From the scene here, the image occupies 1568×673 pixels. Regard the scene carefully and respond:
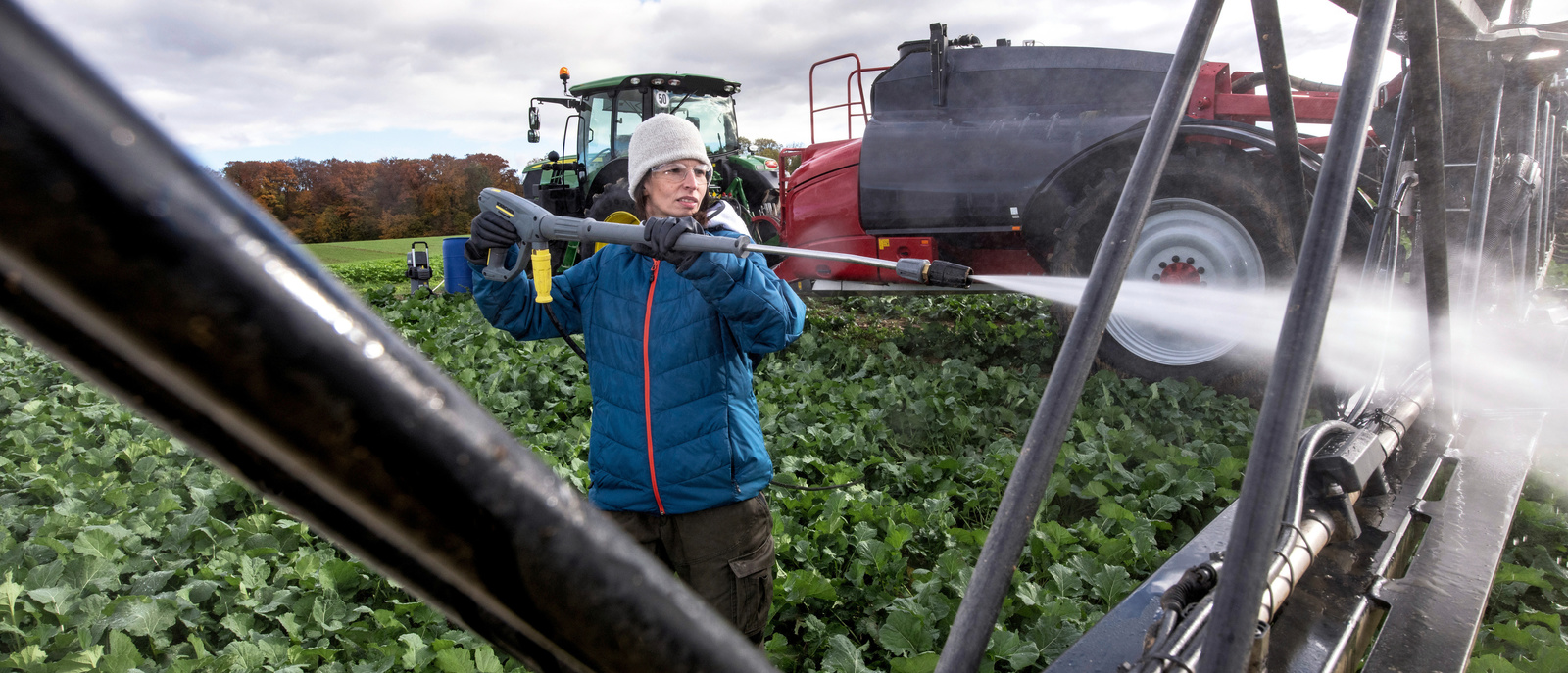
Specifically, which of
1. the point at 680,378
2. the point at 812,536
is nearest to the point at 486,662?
the point at 680,378

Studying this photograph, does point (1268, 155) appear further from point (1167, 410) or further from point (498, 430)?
point (498, 430)

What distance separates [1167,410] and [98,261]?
487 centimetres

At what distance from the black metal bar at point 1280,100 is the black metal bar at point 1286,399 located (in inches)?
Answer: 25.6

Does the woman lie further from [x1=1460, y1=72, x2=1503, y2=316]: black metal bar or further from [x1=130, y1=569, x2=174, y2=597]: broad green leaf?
[x1=1460, y1=72, x2=1503, y2=316]: black metal bar

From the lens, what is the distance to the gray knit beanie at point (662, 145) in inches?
88.9

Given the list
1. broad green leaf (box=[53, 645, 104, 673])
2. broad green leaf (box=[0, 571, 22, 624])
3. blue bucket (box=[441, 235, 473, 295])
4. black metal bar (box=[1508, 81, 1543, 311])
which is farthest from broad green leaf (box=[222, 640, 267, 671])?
blue bucket (box=[441, 235, 473, 295])

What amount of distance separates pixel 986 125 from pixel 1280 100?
3.18 metres

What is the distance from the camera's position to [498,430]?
0.37 m

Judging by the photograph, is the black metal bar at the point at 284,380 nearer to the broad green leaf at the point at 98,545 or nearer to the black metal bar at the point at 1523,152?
the broad green leaf at the point at 98,545

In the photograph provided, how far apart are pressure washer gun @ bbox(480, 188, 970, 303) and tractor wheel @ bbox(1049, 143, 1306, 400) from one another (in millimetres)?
Answer: 2647

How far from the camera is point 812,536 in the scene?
11.1ft

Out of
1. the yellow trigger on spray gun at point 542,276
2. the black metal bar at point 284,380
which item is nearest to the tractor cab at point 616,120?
the yellow trigger on spray gun at point 542,276

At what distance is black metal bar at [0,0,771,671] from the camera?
24 centimetres

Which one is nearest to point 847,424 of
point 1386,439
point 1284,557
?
Result: point 1386,439
